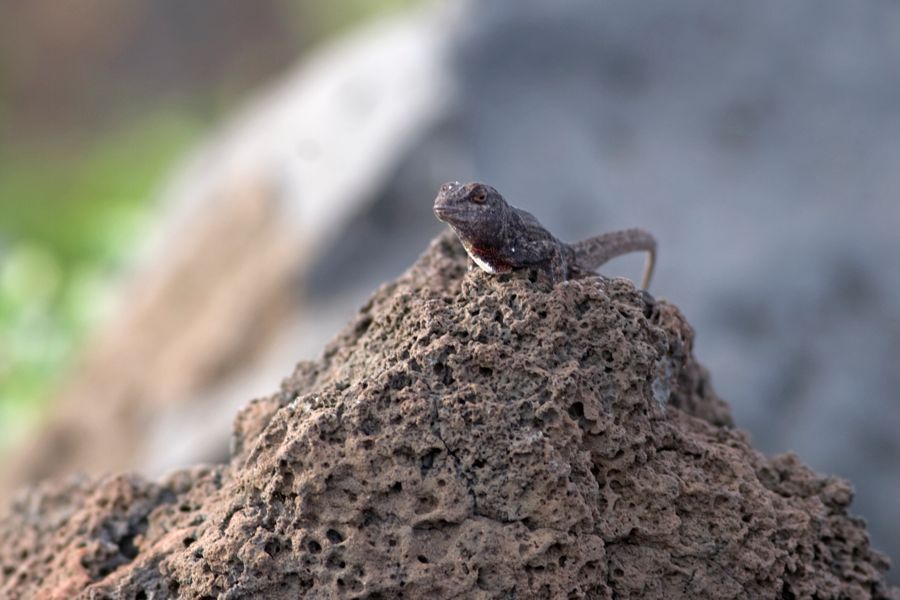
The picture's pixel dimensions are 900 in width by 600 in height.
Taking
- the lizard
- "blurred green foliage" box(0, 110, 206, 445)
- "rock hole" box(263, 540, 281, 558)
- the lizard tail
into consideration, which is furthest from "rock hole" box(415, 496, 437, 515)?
"blurred green foliage" box(0, 110, 206, 445)

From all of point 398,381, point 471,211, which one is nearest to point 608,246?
point 471,211

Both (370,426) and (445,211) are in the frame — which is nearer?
(370,426)

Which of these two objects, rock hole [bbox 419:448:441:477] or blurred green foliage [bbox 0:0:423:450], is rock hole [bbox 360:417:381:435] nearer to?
rock hole [bbox 419:448:441:477]

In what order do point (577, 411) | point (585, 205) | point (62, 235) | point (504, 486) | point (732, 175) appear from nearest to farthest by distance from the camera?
point (504, 486) < point (577, 411) < point (585, 205) < point (732, 175) < point (62, 235)

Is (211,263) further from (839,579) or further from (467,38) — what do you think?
(839,579)

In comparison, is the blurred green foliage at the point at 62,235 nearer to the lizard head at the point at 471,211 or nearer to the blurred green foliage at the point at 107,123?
the blurred green foliage at the point at 107,123

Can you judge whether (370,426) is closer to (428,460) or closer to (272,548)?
(428,460)

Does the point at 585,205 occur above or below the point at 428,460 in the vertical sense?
above

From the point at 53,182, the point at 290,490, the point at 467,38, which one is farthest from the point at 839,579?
the point at 53,182
